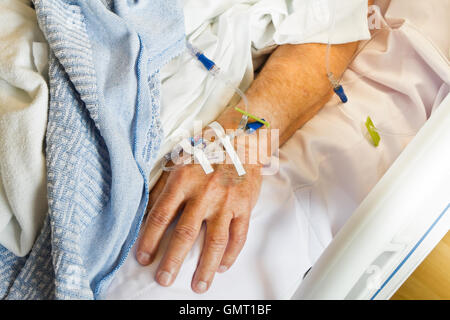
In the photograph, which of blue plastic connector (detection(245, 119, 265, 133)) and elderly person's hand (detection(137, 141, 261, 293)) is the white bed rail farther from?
blue plastic connector (detection(245, 119, 265, 133))

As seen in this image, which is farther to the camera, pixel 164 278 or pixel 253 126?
pixel 253 126

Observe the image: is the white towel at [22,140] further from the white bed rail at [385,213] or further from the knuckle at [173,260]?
the white bed rail at [385,213]

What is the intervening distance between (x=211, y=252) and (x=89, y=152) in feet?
0.94

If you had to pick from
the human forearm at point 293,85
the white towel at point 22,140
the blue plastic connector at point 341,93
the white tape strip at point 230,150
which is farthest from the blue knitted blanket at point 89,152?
the blue plastic connector at point 341,93

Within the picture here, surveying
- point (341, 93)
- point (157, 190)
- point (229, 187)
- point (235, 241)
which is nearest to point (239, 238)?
point (235, 241)

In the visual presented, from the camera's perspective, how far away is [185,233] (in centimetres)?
69

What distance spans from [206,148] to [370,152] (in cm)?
36

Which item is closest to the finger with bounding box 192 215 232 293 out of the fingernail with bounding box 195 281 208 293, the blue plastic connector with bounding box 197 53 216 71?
the fingernail with bounding box 195 281 208 293

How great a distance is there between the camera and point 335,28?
0.98 m

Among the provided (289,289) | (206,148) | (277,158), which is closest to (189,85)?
(206,148)

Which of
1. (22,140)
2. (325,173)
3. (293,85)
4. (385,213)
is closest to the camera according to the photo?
(385,213)

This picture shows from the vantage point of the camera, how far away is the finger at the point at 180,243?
660mm

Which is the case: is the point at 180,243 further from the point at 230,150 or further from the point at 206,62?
the point at 206,62
